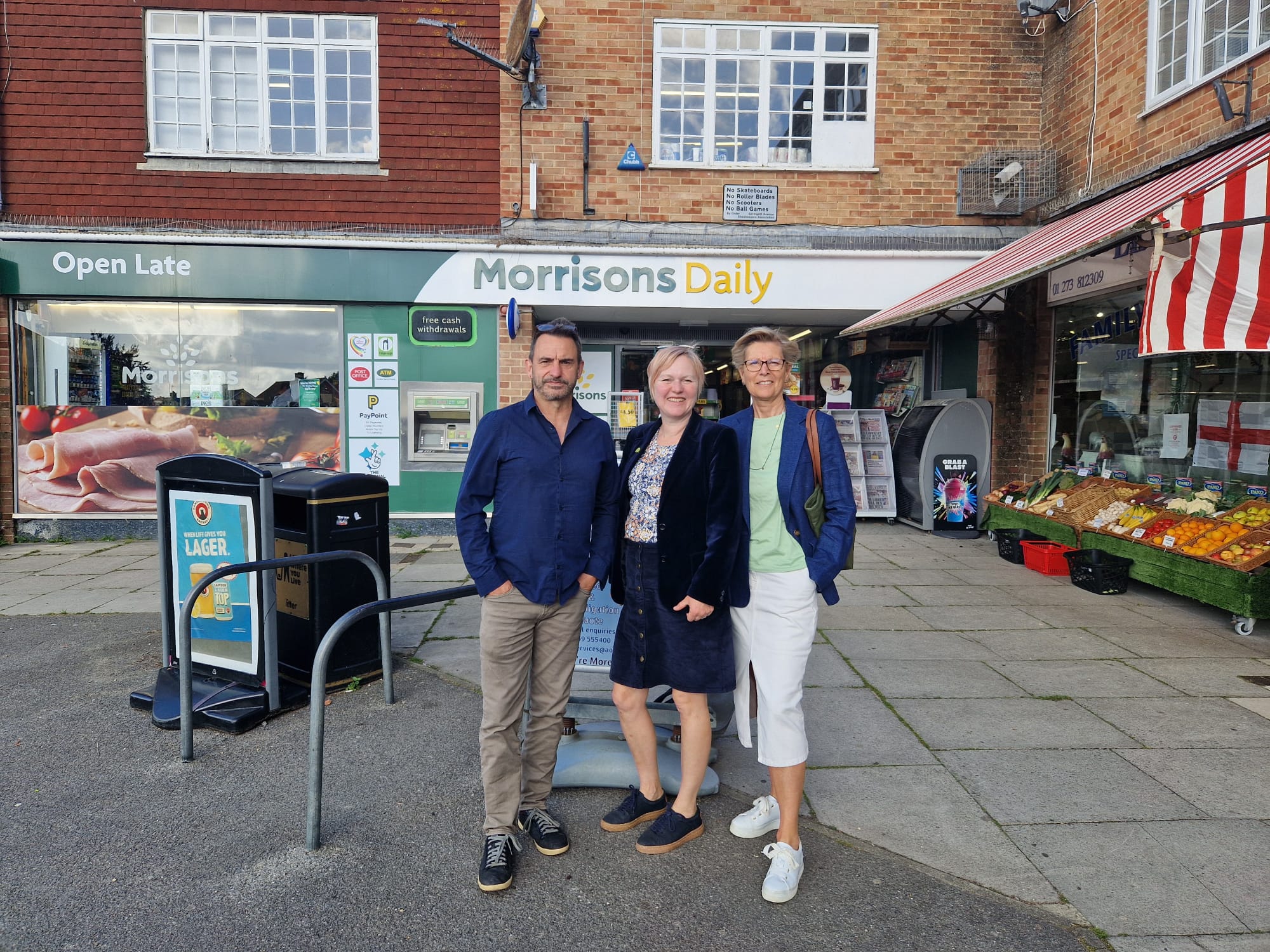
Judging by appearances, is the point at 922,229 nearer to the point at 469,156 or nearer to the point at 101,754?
the point at 469,156

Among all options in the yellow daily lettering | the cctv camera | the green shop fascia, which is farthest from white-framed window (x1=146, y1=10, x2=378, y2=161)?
the cctv camera

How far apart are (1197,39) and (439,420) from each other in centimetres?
881

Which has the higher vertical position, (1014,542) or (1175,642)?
(1014,542)

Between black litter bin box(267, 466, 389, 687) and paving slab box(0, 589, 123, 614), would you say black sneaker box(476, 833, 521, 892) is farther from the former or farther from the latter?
paving slab box(0, 589, 123, 614)

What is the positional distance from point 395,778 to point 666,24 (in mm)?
9220

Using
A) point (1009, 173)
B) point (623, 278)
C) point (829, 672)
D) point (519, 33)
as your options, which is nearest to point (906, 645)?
point (829, 672)

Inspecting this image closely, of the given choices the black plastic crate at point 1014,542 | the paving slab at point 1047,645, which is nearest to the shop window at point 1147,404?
the black plastic crate at point 1014,542

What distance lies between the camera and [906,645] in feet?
18.7

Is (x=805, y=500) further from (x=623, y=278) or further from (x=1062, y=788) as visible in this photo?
(x=623, y=278)

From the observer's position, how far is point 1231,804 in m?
3.37

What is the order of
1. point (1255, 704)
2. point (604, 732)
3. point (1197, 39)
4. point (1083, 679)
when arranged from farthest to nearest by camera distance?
1. point (1197, 39)
2. point (1083, 679)
3. point (1255, 704)
4. point (604, 732)

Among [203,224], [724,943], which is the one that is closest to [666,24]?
[203,224]

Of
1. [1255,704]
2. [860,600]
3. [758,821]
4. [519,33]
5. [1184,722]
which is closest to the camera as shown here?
[758,821]

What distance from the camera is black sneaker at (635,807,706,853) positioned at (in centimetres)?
301
